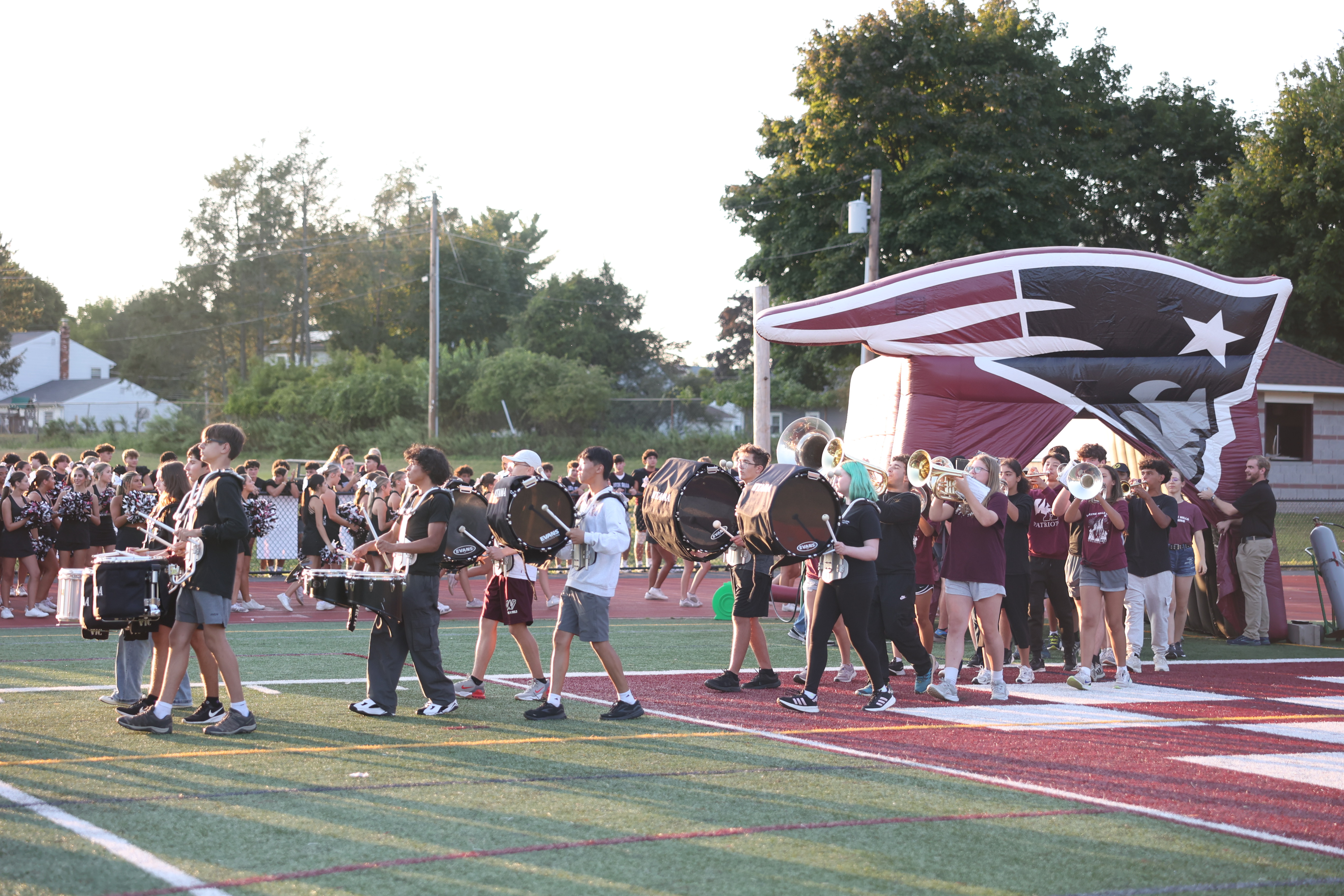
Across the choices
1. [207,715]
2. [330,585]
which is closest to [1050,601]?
[330,585]

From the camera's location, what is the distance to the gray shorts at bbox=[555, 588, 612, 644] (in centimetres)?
805

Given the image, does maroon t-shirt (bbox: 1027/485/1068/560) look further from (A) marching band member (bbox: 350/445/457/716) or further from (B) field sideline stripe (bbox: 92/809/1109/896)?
(A) marching band member (bbox: 350/445/457/716)

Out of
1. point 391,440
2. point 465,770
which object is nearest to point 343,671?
point 465,770

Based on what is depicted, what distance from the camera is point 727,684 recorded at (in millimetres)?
9578

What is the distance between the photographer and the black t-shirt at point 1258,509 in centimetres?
1329

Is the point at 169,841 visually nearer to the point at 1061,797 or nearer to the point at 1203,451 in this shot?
the point at 1061,797

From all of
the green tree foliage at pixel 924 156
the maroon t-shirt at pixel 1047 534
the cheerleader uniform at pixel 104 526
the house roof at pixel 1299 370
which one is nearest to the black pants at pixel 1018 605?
the maroon t-shirt at pixel 1047 534

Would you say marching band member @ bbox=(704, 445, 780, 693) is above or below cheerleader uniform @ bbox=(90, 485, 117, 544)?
below

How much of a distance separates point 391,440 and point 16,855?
3920cm

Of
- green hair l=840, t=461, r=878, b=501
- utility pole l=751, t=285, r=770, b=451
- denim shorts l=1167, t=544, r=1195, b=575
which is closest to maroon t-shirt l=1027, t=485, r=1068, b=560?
green hair l=840, t=461, r=878, b=501

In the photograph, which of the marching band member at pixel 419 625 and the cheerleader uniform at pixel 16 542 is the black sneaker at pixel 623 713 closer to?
the marching band member at pixel 419 625

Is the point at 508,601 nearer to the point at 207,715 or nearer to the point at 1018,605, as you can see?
the point at 207,715

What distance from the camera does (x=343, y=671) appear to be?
33.9ft

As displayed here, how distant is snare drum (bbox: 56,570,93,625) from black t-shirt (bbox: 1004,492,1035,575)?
22.8 feet
